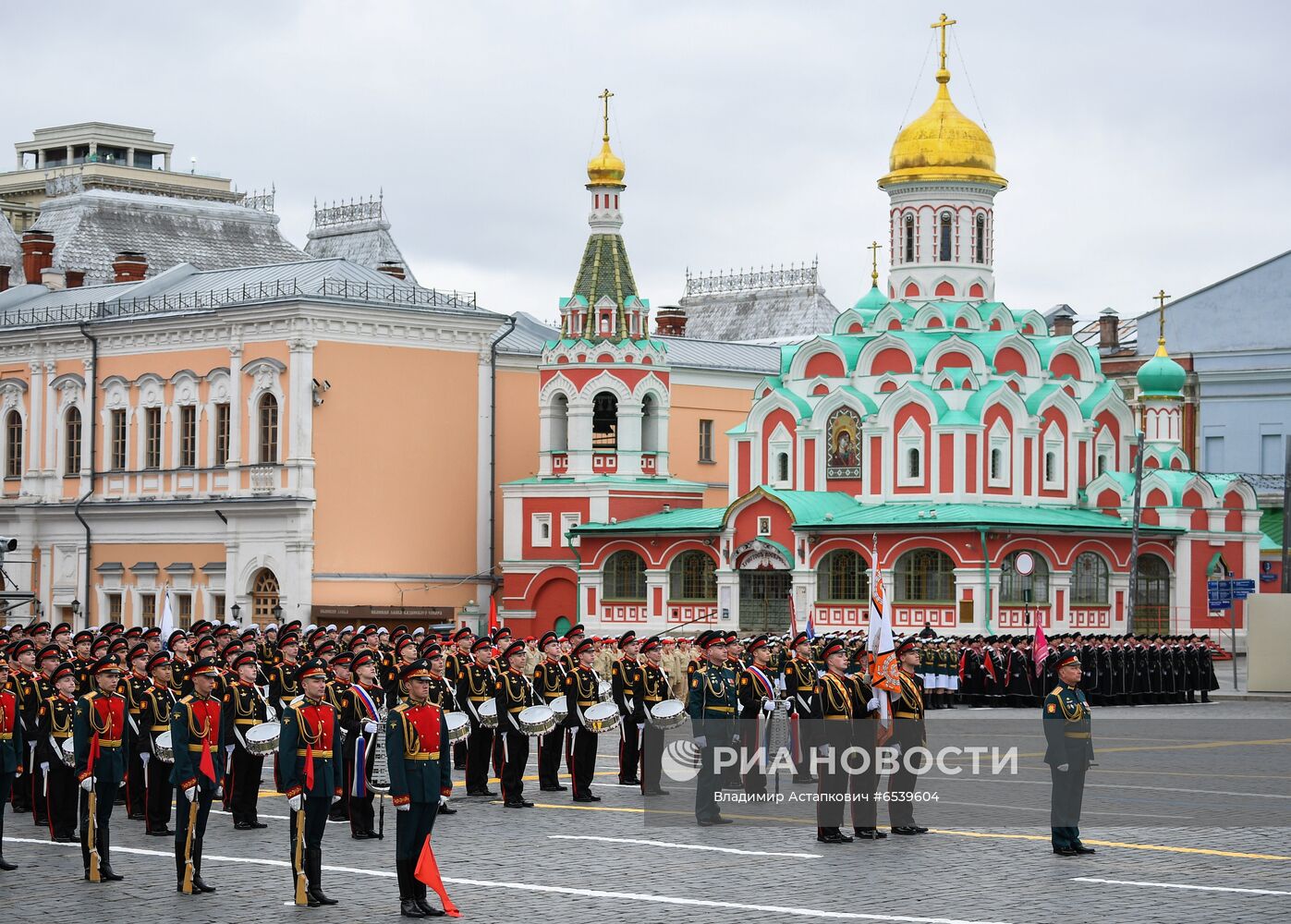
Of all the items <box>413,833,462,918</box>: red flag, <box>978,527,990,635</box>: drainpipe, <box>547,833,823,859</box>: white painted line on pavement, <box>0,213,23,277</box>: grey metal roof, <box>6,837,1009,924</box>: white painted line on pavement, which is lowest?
<box>547,833,823,859</box>: white painted line on pavement

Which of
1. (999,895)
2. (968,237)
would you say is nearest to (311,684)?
(999,895)

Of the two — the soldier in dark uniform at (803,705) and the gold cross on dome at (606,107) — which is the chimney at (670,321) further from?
the soldier in dark uniform at (803,705)

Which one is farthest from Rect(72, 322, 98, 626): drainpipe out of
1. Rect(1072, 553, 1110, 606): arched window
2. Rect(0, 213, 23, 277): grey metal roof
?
Rect(1072, 553, 1110, 606): arched window

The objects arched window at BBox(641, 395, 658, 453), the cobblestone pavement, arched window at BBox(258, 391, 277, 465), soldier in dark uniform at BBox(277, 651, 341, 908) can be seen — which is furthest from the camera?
arched window at BBox(641, 395, 658, 453)

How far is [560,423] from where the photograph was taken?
52438mm

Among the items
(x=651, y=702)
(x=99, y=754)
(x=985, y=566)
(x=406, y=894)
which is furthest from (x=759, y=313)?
(x=406, y=894)

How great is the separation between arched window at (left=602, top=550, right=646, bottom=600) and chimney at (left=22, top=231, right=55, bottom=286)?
2066cm

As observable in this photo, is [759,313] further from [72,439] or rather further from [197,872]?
[197,872]

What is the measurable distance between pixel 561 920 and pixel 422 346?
3830 centimetres

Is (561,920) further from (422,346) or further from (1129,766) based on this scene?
(422,346)

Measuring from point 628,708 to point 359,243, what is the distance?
56422 millimetres

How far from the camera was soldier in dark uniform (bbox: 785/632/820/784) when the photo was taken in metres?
18.3

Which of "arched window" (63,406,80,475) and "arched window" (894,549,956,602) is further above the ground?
"arched window" (63,406,80,475)

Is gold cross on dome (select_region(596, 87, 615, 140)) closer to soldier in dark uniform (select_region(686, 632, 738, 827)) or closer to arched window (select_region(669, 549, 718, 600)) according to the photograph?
arched window (select_region(669, 549, 718, 600))
